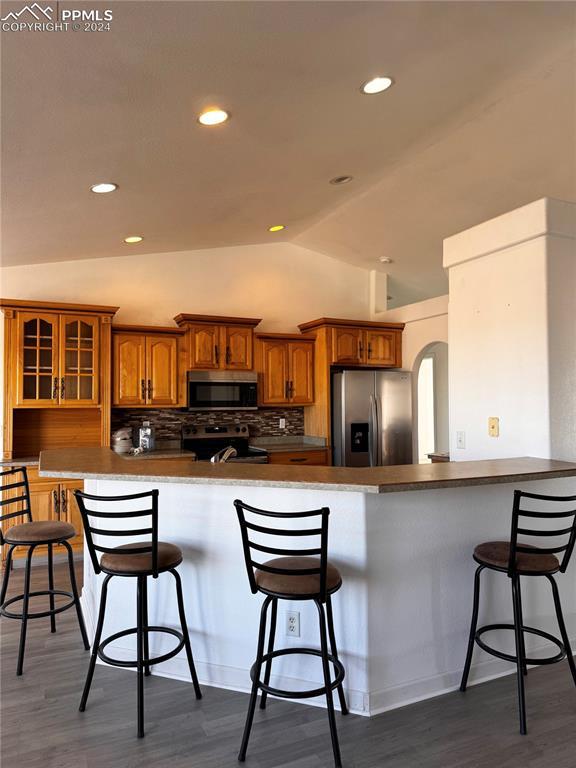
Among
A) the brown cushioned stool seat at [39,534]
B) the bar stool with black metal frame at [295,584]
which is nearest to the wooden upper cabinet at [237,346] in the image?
the brown cushioned stool seat at [39,534]

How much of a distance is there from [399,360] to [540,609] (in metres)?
3.80

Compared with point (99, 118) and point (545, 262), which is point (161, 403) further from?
point (545, 262)

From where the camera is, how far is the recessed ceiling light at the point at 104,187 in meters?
3.32

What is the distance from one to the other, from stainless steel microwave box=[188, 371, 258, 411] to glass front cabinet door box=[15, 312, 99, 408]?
1.00m

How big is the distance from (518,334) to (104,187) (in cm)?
281

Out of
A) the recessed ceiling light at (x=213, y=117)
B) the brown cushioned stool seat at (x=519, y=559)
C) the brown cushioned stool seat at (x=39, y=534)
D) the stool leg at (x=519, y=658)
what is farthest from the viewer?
the brown cushioned stool seat at (x=39, y=534)

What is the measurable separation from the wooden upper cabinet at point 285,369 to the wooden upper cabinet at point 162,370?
996mm

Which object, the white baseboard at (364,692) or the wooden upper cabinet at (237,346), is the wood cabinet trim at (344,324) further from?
the white baseboard at (364,692)

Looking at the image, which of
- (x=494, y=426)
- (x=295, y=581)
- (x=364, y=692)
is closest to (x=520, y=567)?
(x=364, y=692)

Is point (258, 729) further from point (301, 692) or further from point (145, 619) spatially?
point (145, 619)

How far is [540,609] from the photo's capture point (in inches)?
111

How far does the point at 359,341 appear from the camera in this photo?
19.8 ft

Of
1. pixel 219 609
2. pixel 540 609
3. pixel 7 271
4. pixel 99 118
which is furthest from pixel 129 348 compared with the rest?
pixel 540 609

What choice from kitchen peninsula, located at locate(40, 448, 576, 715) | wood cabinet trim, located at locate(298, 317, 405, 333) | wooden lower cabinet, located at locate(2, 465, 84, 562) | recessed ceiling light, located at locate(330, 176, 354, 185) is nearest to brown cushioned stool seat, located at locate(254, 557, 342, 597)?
kitchen peninsula, located at locate(40, 448, 576, 715)
